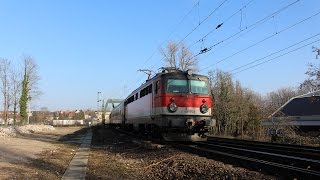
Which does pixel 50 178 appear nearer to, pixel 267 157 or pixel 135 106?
pixel 267 157

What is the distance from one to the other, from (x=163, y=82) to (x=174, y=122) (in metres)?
2.11

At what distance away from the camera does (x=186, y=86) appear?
22.7m

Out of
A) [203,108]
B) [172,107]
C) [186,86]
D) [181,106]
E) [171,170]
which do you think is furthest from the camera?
[186,86]

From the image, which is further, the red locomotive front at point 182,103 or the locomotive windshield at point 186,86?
the locomotive windshield at point 186,86

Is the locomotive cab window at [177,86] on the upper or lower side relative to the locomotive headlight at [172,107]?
upper

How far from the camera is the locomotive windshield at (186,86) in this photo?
22328mm

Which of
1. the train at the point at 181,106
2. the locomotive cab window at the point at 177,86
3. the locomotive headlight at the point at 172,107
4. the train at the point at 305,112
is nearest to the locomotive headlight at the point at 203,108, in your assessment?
the train at the point at 181,106

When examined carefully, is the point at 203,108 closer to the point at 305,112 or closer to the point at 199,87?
the point at 199,87

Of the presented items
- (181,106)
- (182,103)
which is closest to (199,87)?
(182,103)

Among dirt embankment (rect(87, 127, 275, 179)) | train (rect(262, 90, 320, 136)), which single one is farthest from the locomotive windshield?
train (rect(262, 90, 320, 136))

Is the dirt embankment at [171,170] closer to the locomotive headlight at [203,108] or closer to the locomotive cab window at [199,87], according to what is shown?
the locomotive headlight at [203,108]

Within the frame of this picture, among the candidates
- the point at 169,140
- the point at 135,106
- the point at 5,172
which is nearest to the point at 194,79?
the point at 169,140

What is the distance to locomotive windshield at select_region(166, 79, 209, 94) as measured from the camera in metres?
22.3

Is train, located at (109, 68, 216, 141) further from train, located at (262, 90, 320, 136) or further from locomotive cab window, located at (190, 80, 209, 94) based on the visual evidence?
train, located at (262, 90, 320, 136)
